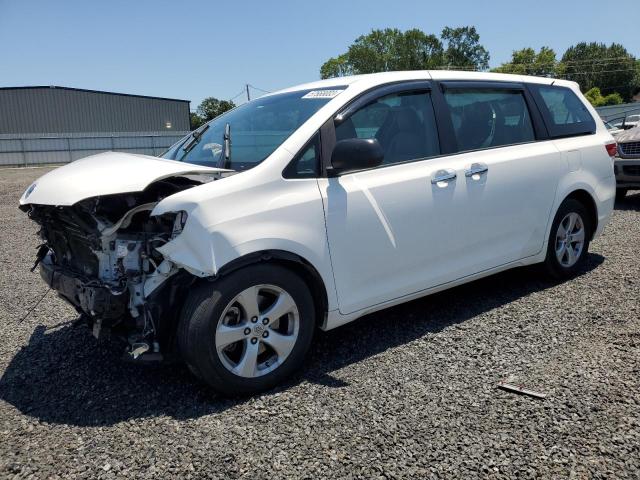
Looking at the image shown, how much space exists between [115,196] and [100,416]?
1241 mm

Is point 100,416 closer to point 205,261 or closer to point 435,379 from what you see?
point 205,261

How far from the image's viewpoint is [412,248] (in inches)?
142

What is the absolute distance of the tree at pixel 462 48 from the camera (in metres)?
95.8

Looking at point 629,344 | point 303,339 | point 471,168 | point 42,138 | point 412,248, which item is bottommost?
point 629,344

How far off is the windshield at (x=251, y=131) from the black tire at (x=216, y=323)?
714 millimetres

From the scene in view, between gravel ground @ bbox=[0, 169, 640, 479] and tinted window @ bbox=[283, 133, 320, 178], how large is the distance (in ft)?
4.11

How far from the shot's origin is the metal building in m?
29.6

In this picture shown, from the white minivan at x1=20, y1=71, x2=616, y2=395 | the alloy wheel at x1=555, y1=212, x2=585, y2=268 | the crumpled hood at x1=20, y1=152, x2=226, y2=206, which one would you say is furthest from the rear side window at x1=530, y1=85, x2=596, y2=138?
the crumpled hood at x1=20, y1=152, x2=226, y2=206

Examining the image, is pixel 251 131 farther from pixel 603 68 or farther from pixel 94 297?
pixel 603 68

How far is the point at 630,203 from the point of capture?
31.9 feet

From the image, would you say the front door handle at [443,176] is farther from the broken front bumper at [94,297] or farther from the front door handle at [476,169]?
the broken front bumper at [94,297]

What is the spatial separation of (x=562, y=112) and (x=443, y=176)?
1968mm

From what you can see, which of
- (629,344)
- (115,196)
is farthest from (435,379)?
(115,196)

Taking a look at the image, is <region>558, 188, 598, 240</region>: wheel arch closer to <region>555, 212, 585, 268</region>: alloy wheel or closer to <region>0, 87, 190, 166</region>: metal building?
<region>555, 212, 585, 268</region>: alloy wheel
